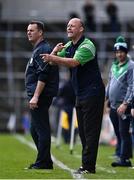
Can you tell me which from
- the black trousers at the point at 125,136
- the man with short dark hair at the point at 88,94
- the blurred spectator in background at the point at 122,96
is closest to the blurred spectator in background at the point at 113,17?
the blurred spectator in background at the point at 122,96

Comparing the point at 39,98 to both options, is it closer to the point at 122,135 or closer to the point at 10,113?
the point at 122,135

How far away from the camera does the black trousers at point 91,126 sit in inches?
468

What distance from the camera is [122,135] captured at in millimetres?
13945

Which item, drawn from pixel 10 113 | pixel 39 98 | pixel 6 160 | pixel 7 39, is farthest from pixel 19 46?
pixel 39 98

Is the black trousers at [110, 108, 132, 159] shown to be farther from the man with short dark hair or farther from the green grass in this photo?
the man with short dark hair

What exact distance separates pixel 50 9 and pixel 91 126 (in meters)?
23.2

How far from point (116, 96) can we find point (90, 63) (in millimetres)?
2435

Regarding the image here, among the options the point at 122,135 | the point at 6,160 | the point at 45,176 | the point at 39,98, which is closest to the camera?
the point at 45,176

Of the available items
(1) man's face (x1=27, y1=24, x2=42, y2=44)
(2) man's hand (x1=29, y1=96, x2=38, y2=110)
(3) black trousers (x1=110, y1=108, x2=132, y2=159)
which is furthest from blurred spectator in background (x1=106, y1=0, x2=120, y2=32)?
(2) man's hand (x1=29, y1=96, x2=38, y2=110)

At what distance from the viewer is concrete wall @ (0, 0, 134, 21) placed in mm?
34250

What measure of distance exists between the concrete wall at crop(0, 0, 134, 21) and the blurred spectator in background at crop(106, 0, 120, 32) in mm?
1976

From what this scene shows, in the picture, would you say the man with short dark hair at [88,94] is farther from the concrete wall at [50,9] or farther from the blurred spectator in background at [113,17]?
the concrete wall at [50,9]

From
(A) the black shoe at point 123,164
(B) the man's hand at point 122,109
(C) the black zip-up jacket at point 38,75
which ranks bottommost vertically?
(A) the black shoe at point 123,164

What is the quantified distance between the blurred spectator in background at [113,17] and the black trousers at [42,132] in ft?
61.5
